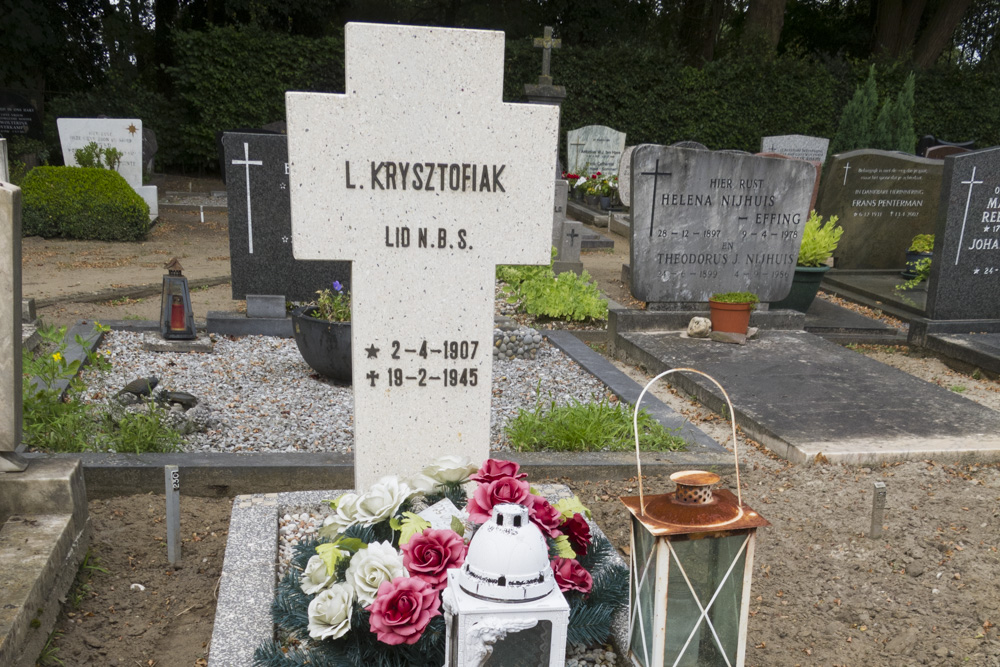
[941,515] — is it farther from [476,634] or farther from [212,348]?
[212,348]

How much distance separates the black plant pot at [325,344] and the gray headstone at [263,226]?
1.62 meters

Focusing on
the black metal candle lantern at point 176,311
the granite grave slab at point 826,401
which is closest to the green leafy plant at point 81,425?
the black metal candle lantern at point 176,311

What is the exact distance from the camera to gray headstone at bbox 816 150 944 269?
9555mm

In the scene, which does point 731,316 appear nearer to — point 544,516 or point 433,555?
Result: point 544,516

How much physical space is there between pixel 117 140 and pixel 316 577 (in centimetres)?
1303

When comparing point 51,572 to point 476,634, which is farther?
point 51,572

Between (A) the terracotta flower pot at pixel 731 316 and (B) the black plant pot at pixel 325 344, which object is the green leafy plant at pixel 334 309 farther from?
(A) the terracotta flower pot at pixel 731 316

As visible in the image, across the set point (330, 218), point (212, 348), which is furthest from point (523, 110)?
point (212, 348)

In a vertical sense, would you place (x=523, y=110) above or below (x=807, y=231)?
above

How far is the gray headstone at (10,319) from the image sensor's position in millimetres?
2531

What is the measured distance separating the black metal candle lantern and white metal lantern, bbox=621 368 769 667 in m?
4.64

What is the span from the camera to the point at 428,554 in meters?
1.96

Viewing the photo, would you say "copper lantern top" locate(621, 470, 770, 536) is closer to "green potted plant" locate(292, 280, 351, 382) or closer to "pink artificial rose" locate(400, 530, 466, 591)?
"pink artificial rose" locate(400, 530, 466, 591)

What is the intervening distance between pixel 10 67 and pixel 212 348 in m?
16.5
